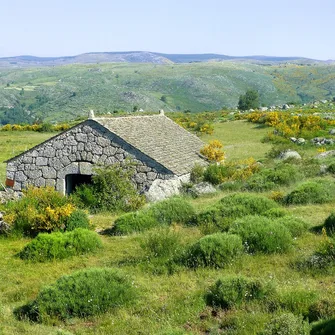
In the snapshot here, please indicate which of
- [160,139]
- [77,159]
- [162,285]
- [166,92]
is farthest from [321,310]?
[166,92]

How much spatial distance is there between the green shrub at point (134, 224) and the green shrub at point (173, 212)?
229 mm

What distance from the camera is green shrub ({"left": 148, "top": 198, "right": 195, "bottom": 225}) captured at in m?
12.9

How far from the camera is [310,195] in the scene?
46.3ft

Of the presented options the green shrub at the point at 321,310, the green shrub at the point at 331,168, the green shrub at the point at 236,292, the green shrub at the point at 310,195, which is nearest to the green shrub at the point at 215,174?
the green shrub at the point at 331,168

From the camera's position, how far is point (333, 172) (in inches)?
740

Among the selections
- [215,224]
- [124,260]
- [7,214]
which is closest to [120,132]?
[7,214]

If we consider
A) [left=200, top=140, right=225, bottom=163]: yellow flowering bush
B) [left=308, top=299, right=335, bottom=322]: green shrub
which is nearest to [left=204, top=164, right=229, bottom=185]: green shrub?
[left=200, top=140, right=225, bottom=163]: yellow flowering bush

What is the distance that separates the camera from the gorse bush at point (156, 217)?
497 inches

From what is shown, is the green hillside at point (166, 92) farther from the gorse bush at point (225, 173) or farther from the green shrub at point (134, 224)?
the green shrub at point (134, 224)

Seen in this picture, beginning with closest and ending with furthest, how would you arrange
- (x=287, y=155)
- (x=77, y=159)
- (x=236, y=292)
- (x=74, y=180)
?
(x=236, y=292) < (x=77, y=159) < (x=74, y=180) < (x=287, y=155)

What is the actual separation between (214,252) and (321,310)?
2.91 metres

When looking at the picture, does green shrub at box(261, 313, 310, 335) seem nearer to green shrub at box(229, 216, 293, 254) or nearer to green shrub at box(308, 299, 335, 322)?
green shrub at box(308, 299, 335, 322)

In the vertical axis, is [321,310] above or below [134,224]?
above

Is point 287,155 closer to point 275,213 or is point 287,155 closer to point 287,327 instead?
point 275,213
